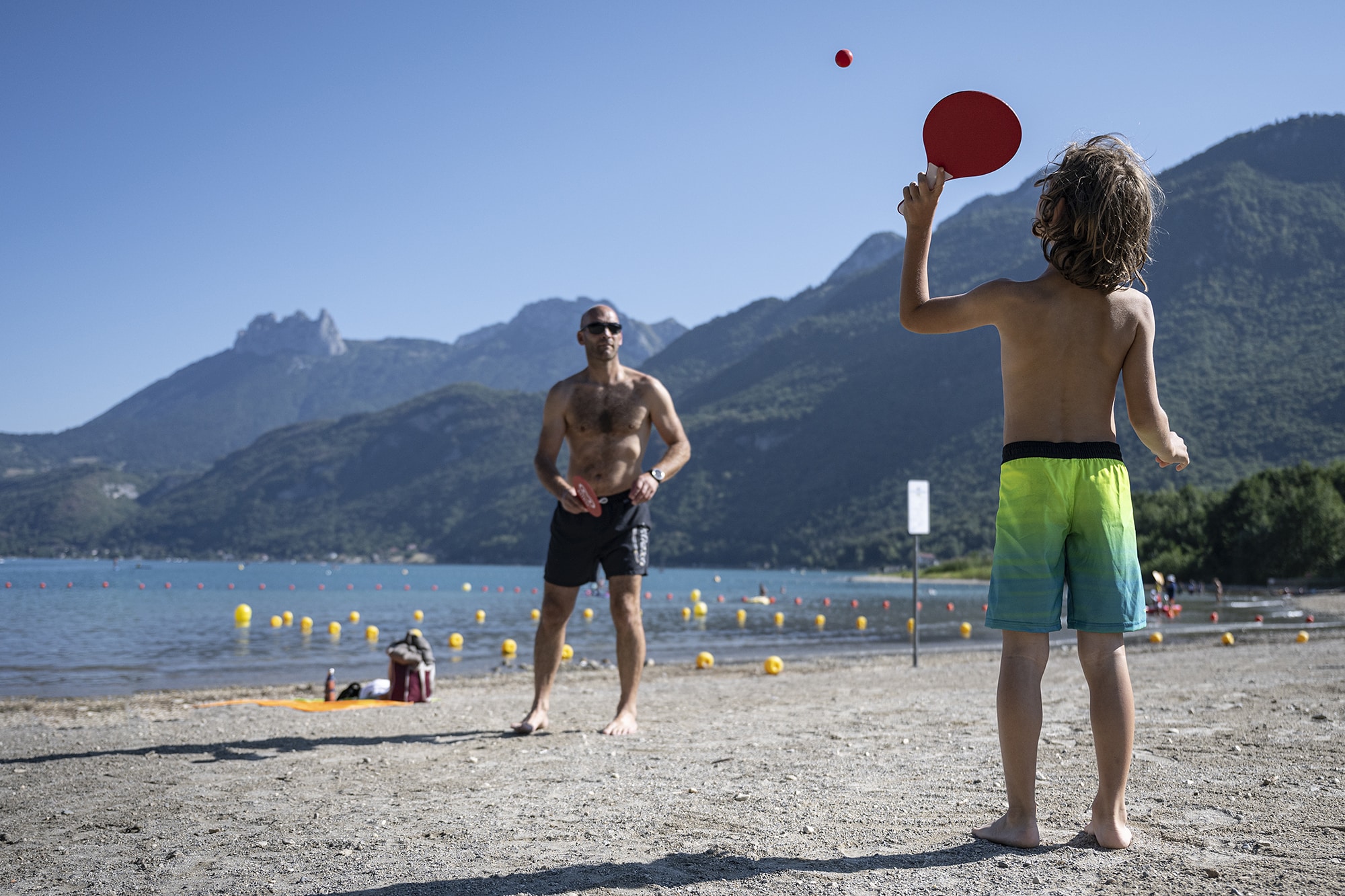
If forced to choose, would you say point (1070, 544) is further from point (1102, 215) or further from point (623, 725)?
point (623, 725)

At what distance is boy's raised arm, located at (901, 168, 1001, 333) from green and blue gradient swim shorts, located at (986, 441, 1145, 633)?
457mm

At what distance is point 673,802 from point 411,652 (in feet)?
18.6

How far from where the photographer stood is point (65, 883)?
269 cm

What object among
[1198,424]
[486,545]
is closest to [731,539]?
[486,545]

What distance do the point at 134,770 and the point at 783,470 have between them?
124 m

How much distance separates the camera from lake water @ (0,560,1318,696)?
46.5 ft

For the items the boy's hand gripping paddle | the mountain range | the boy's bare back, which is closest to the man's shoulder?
the boy's bare back

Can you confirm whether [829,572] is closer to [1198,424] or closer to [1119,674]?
[1198,424]

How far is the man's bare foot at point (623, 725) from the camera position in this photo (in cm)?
560

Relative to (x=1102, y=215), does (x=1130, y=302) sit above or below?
below

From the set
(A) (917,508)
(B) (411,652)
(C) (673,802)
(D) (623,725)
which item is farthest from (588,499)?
(A) (917,508)

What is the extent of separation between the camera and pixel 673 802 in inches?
142

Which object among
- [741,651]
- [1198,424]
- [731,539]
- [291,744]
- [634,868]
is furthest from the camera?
[731,539]

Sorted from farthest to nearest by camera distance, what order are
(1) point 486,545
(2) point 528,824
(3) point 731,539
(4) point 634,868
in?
(1) point 486,545 < (3) point 731,539 < (2) point 528,824 < (4) point 634,868
